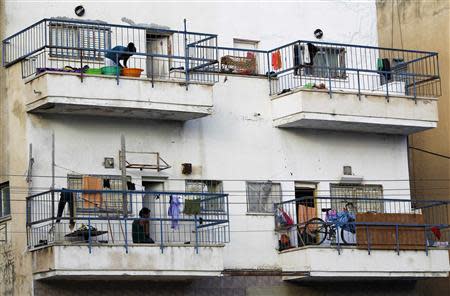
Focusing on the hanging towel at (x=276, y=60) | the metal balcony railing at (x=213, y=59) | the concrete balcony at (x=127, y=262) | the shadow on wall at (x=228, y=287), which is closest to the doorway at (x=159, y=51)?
the metal balcony railing at (x=213, y=59)

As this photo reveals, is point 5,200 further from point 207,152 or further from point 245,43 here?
point 245,43

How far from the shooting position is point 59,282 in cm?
3406

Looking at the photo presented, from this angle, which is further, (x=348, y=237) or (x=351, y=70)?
(x=351, y=70)

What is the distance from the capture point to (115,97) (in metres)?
34.6

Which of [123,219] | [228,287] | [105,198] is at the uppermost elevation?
[105,198]

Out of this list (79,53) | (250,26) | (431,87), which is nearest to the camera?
(79,53)

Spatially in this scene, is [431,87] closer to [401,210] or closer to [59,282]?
[401,210]

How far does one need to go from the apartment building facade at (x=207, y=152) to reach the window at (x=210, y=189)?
0.05 m

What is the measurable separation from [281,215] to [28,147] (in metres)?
7.47

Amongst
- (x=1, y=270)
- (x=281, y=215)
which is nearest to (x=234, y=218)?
(x=281, y=215)

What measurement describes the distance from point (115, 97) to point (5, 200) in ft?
13.1

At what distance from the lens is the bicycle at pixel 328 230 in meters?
36.8

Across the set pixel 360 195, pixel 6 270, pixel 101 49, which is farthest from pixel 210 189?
pixel 6 270

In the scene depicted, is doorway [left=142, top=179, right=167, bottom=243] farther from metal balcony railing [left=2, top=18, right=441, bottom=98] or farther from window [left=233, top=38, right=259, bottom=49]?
window [left=233, top=38, right=259, bottom=49]
